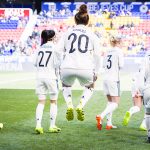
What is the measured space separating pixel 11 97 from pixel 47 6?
27.1 meters

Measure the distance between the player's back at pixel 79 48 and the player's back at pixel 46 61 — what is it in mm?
982

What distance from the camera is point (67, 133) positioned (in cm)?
890

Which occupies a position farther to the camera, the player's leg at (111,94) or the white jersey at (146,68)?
the player's leg at (111,94)

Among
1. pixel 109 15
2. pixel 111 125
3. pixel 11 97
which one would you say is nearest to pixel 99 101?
pixel 11 97

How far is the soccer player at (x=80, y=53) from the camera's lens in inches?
302

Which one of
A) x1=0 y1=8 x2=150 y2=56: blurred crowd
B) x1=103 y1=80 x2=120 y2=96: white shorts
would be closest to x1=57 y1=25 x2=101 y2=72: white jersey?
x1=103 y1=80 x2=120 y2=96: white shorts

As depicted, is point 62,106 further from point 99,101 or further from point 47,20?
point 47,20

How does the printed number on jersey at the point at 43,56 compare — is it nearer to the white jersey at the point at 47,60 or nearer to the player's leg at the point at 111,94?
the white jersey at the point at 47,60

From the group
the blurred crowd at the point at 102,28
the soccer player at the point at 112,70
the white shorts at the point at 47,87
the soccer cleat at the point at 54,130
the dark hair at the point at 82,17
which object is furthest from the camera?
the blurred crowd at the point at 102,28

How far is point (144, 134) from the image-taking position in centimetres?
888

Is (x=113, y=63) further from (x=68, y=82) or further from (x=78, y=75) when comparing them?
(x=78, y=75)

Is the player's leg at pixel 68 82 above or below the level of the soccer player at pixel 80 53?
below

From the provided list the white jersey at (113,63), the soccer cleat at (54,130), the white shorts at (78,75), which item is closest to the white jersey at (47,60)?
the white shorts at (78,75)

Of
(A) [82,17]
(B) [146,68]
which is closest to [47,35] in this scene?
(A) [82,17]
